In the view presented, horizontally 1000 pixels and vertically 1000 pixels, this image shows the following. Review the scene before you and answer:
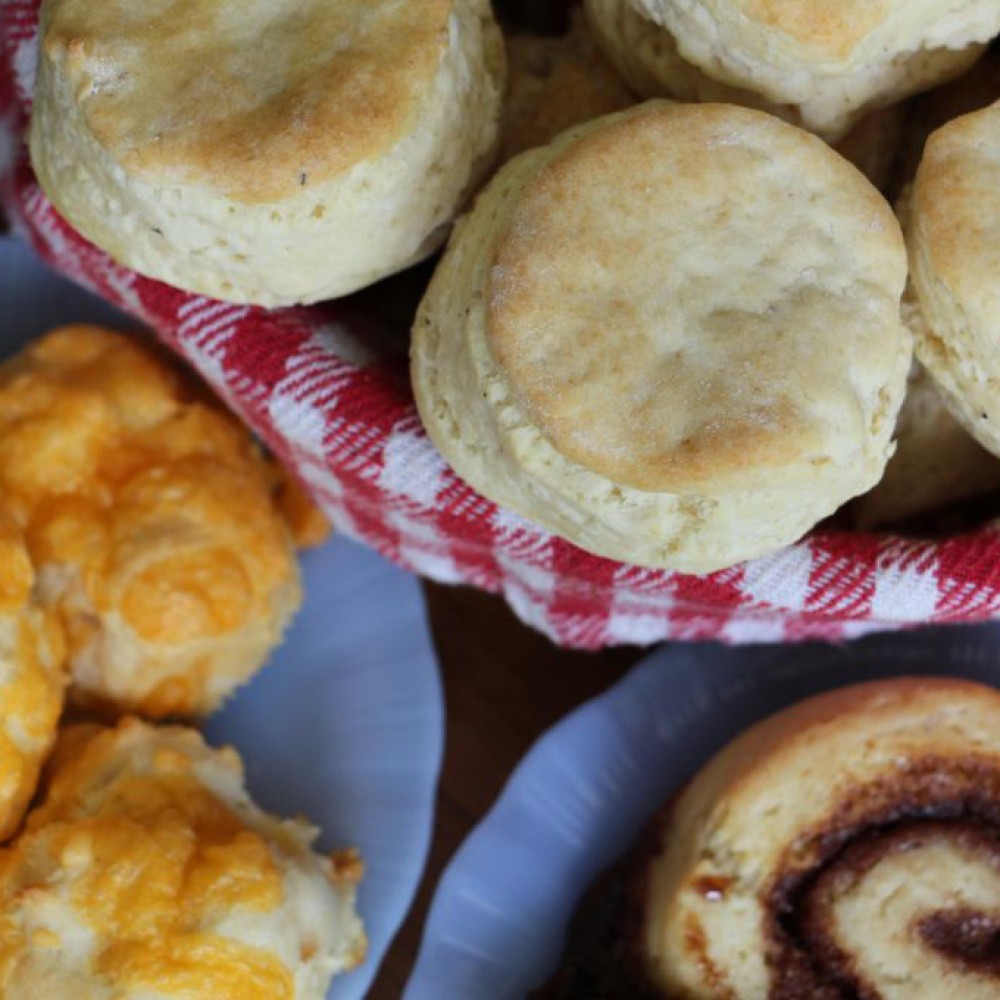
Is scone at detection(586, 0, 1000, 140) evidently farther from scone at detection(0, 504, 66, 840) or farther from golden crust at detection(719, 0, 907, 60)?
scone at detection(0, 504, 66, 840)

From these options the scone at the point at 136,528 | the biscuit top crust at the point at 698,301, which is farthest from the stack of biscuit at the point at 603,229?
the scone at the point at 136,528

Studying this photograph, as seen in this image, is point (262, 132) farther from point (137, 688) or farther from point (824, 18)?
point (137, 688)

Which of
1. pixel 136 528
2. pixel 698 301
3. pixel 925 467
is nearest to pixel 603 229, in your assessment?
pixel 698 301

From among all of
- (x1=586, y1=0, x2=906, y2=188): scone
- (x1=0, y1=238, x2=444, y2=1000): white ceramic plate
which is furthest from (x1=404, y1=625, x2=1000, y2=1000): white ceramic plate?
(x1=586, y1=0, x2=906, y2=188): scone

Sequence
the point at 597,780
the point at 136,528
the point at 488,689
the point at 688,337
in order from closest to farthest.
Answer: the point at 688,337, the point at 136,528, the point at 597,780, the point at 488,689

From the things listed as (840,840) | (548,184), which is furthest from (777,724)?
(548,184)

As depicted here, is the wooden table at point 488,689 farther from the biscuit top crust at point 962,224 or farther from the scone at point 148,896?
the biscuit top crust at point 962,224

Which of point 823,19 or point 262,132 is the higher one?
point 823,19

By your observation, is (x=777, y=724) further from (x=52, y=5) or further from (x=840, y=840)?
(x=52, y=5)
